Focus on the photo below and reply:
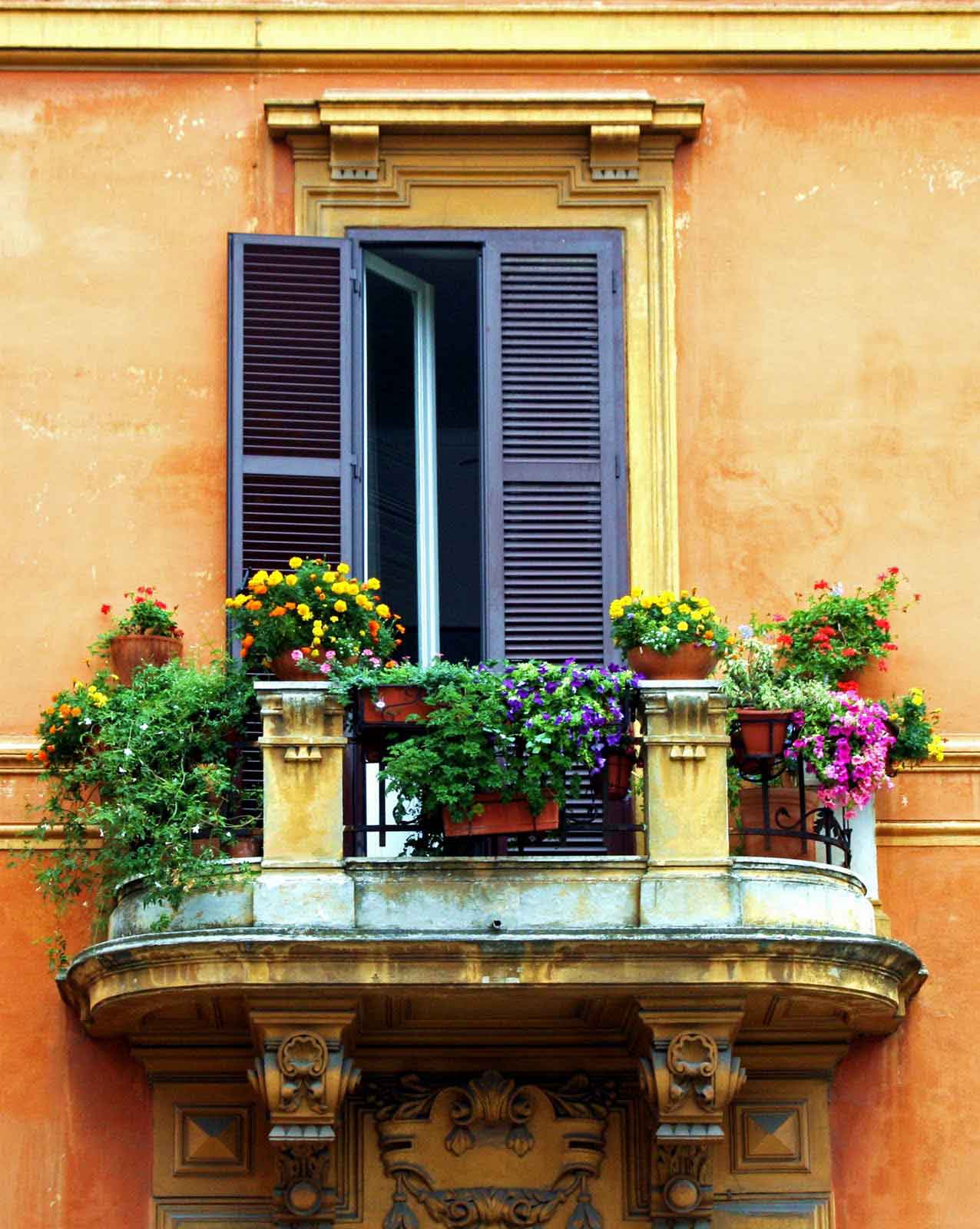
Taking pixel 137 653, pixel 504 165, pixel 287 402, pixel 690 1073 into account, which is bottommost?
pixel 690 1073

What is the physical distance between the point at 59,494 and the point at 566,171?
268 cm

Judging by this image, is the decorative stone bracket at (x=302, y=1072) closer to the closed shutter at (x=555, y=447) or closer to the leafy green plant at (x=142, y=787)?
the leafy green plant at (x=142, y=787)

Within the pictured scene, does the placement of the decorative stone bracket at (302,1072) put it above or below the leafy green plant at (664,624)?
below

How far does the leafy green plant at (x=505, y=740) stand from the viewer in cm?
1062

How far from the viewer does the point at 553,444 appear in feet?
40.3

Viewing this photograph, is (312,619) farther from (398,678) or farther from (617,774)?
(617,774)

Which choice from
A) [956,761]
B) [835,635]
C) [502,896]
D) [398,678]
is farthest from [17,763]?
[956,761]

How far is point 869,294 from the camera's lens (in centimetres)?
1249

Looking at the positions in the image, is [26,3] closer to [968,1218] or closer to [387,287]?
[387,287]

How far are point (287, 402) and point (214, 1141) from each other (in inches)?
124

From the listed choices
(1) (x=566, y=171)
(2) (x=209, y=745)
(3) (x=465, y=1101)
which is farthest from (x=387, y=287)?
(3) (x=465, y=1101)

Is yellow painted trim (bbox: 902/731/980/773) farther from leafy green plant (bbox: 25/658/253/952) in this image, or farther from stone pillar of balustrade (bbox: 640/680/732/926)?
leafy green plant (bbox: 25/658/253/952)

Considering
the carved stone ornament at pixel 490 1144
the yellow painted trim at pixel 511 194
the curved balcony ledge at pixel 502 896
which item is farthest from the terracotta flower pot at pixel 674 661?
the yellow painted trim at pixel 511 194

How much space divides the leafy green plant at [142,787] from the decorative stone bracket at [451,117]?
99.9 inches
